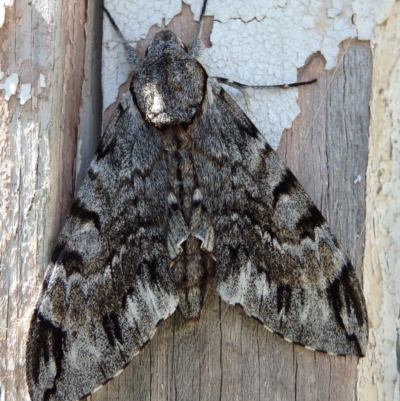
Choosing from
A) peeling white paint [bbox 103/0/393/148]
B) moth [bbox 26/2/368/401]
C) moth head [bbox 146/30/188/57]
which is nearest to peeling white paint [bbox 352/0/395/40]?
peeling white paint [bbox 103/0/393/148]

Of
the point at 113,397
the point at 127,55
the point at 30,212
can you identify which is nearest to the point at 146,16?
the point at 127,55

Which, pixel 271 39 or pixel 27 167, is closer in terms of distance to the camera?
pixel 27 167

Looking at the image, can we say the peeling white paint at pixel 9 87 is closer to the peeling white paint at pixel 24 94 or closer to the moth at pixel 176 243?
the peeling white paint at pixel 24 94

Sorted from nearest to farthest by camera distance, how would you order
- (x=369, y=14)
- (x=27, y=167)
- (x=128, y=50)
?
(x=27, y=167)
(x=369, y=14)
(x=128, y=50)

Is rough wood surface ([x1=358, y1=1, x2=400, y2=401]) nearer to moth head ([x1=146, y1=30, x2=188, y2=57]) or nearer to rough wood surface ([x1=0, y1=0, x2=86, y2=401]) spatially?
moth head ([x1=146, y1=30, x2=188, y2=57])

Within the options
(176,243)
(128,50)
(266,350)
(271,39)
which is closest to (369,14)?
(271,39)

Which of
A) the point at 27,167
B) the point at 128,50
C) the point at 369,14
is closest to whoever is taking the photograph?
the point at 27,167

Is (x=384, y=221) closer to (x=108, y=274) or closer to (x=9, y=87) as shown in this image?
(x=108, y=274)
